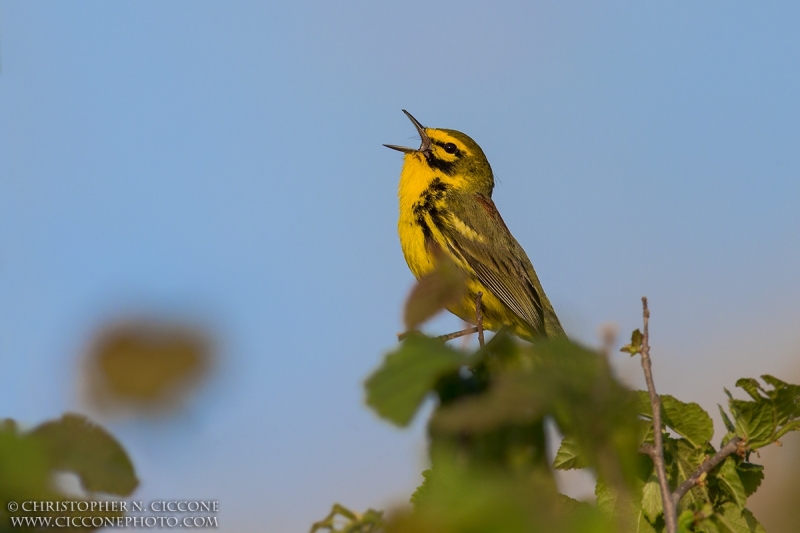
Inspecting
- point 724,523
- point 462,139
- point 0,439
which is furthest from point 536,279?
point 0,439

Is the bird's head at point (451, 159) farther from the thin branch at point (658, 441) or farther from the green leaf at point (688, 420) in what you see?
the thin branch at point (658, 441)

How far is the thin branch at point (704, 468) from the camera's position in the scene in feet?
7.23

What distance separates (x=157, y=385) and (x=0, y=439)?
279 cm

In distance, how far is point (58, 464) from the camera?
1.33 meters

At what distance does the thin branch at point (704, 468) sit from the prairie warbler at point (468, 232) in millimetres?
4211

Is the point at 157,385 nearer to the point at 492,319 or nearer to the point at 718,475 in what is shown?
the point at 718,475

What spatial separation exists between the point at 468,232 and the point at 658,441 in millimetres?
5995

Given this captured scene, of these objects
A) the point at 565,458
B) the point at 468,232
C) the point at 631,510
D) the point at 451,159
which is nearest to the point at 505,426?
the point at 631,510

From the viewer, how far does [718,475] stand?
120 inches

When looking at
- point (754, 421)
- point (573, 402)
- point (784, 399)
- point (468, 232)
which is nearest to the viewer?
point (573, 402)

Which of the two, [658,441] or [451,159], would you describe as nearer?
[658,441]

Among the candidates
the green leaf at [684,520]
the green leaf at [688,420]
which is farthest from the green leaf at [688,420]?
the green leaf at [684,520]

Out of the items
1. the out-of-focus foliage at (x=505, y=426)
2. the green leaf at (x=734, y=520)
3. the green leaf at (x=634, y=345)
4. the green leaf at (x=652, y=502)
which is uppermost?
the green leaf at (x=634, y=345)

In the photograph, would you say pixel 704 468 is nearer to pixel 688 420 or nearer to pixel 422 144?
pixel 688 420
